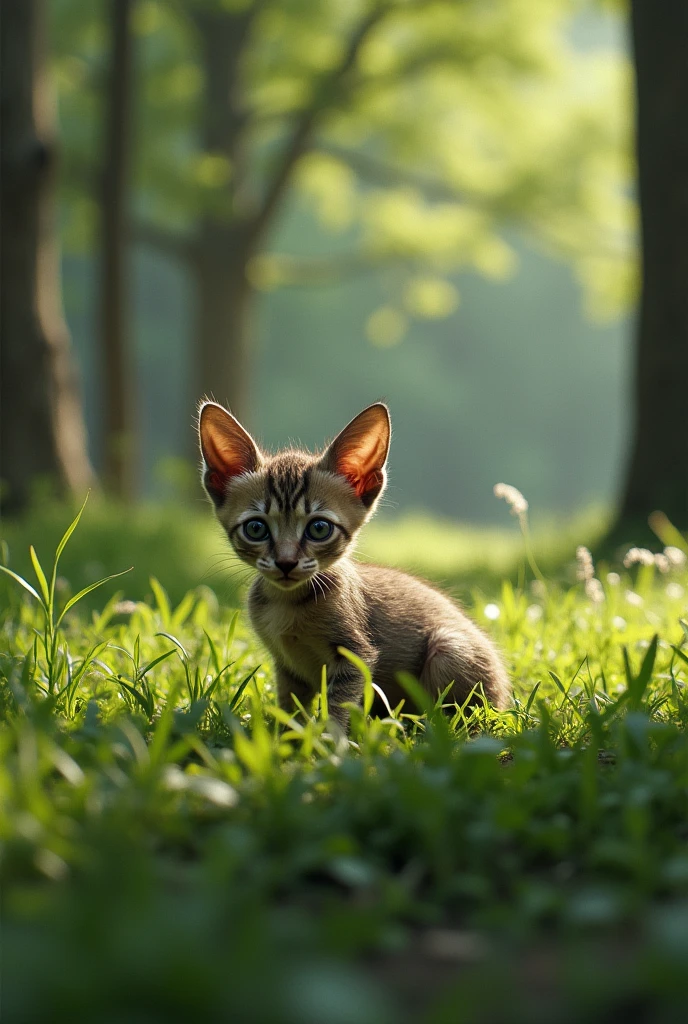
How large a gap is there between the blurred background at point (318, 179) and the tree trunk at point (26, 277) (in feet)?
0.07

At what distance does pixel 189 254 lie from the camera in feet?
53.8

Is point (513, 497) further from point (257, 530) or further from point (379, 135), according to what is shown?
point (379, 135)

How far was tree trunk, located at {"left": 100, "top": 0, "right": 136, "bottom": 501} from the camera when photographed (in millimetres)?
11359

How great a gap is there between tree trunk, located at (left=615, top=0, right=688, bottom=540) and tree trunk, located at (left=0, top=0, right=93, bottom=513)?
510 centimetres

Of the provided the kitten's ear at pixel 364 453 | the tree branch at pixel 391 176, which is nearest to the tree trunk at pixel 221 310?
the tree branch at pixel 391 176

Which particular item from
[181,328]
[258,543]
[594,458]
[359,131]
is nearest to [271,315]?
[181,328]

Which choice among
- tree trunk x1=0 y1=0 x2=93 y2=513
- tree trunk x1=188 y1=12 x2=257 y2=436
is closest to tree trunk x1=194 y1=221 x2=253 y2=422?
tree trunk x1=188 y1=12 x2=257 y2=436

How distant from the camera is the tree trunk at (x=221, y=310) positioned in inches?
628

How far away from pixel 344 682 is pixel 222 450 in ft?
2.94

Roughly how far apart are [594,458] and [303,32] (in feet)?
150

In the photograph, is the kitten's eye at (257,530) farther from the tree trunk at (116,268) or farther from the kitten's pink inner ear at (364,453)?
the tree trunk at (116,268)

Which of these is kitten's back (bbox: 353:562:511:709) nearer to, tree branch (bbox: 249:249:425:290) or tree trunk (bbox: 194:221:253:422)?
tree trunk (bbox: 194:221:253:422)

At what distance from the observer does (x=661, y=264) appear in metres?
7.29

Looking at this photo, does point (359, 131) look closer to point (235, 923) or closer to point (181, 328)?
point (235, 923)
